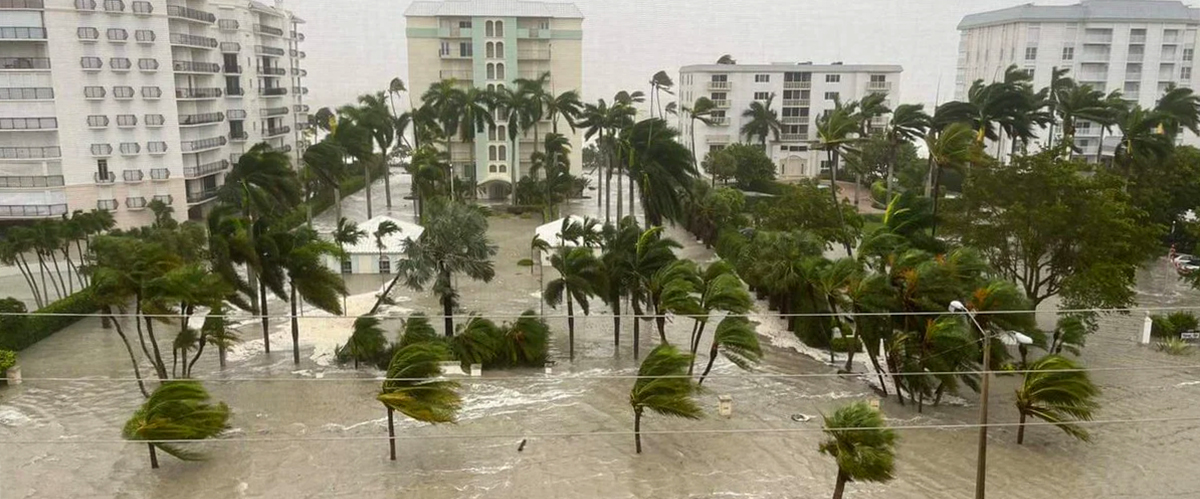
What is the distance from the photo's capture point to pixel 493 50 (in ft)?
180

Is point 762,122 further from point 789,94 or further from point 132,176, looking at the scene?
point 132,176

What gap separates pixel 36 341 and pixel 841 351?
2428 centimetres

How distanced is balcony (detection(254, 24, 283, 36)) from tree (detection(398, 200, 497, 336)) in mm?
39108

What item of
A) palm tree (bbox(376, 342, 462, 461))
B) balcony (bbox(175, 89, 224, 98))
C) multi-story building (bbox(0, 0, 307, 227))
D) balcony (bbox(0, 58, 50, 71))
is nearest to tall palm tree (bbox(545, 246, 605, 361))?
palm tree (bbox(376, 342, 462, 461))

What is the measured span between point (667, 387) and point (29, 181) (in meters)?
37.6

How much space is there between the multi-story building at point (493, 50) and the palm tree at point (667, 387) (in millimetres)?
38208

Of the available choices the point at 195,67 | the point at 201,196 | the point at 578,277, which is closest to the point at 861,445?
the point at 578,277

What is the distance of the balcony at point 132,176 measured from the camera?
4212 cm

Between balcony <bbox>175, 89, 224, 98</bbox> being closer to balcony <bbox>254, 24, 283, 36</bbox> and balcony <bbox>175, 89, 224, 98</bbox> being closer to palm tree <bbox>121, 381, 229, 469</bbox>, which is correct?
balcony <bbox>254, 24, 283, 36</bbox>

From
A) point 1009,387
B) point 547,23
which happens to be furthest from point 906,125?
point 547,23

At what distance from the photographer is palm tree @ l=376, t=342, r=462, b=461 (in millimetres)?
15703

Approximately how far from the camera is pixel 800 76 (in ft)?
217

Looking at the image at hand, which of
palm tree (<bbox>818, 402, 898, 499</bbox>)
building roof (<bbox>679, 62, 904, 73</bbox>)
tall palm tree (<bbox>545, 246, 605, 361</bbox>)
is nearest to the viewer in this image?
palm tree (<bbox>818, 402, 898, 499</bbox>)

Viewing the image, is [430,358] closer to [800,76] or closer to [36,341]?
[36,341]
